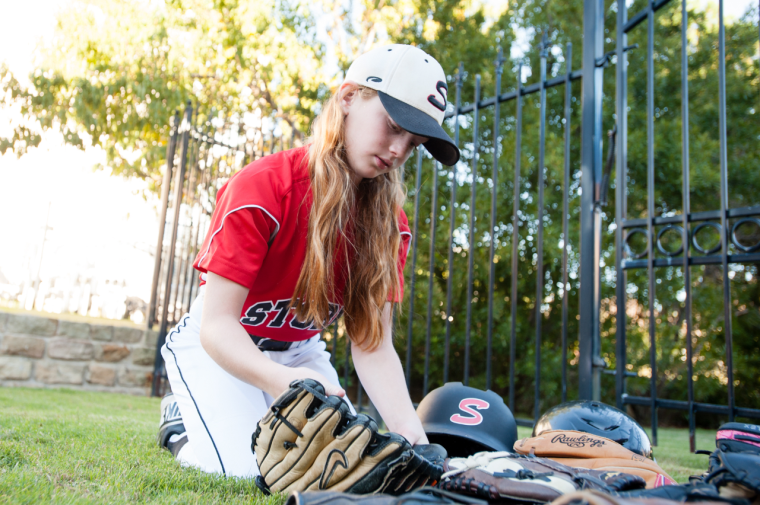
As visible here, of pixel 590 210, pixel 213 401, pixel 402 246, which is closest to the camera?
pixel 213 401

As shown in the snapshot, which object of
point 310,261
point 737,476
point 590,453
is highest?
point 310,261

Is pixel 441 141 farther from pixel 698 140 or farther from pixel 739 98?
pixel 739 98

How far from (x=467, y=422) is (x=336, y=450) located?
1.05 metres

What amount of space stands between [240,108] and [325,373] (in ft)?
33.5

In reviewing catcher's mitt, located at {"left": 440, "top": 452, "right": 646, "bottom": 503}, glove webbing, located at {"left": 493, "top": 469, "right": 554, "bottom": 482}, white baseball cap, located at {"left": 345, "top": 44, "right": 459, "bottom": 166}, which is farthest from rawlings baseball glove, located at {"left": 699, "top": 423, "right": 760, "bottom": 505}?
white baseball cap, located at {"left": 345, "top": 44, "right": 459, "bottom": 166}

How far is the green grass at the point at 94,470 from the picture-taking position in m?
1.33

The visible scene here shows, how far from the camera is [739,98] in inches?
376

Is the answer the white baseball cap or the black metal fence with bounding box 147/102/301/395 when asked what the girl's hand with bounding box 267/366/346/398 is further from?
the black metal fence with bounding box 147/102/301/395

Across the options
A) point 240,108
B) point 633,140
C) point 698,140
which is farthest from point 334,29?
point 698,140

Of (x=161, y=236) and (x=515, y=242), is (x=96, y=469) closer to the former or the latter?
(x=515, y=242)

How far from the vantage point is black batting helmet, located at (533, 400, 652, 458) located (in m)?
2.04

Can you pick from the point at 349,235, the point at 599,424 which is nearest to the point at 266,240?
the point at 349,235

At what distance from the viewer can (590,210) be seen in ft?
11.4

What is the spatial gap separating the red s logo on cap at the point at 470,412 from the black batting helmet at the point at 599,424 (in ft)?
0.81
